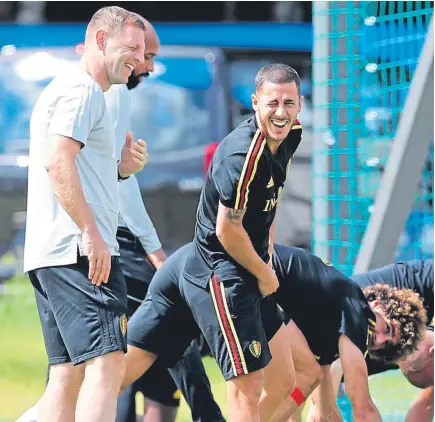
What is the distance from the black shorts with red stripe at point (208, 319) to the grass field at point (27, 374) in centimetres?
134

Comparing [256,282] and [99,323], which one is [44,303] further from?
[256,282]

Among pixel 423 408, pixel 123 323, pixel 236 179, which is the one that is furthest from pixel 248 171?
pixel 423 408

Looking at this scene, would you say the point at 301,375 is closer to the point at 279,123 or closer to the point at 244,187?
the point at 244,187

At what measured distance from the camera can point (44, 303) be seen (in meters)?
4.32

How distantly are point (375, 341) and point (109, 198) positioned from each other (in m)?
1.53

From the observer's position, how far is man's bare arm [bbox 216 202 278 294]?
4.39 metres

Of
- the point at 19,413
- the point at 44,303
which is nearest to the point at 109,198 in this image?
the point at 44,303

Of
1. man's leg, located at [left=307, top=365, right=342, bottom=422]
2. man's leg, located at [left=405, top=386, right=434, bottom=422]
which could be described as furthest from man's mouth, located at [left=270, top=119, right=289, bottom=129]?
man's leg, located at [left=405, top=386, right=434, bottom=422]

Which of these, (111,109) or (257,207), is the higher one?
(111,109)

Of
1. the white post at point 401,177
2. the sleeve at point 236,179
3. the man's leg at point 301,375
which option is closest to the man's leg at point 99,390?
the sleeve at point 236,179

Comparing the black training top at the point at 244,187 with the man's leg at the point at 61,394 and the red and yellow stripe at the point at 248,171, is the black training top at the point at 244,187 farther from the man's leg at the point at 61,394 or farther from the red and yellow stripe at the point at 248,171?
the man's leg at the point at 61,394

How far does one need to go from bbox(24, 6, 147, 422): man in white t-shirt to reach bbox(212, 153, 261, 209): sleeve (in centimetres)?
43

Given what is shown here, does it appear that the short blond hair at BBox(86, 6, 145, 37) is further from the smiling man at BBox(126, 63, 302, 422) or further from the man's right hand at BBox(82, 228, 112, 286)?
the man's right hand at BBox(82, 228, 112, 286)

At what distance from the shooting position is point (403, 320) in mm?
5086
